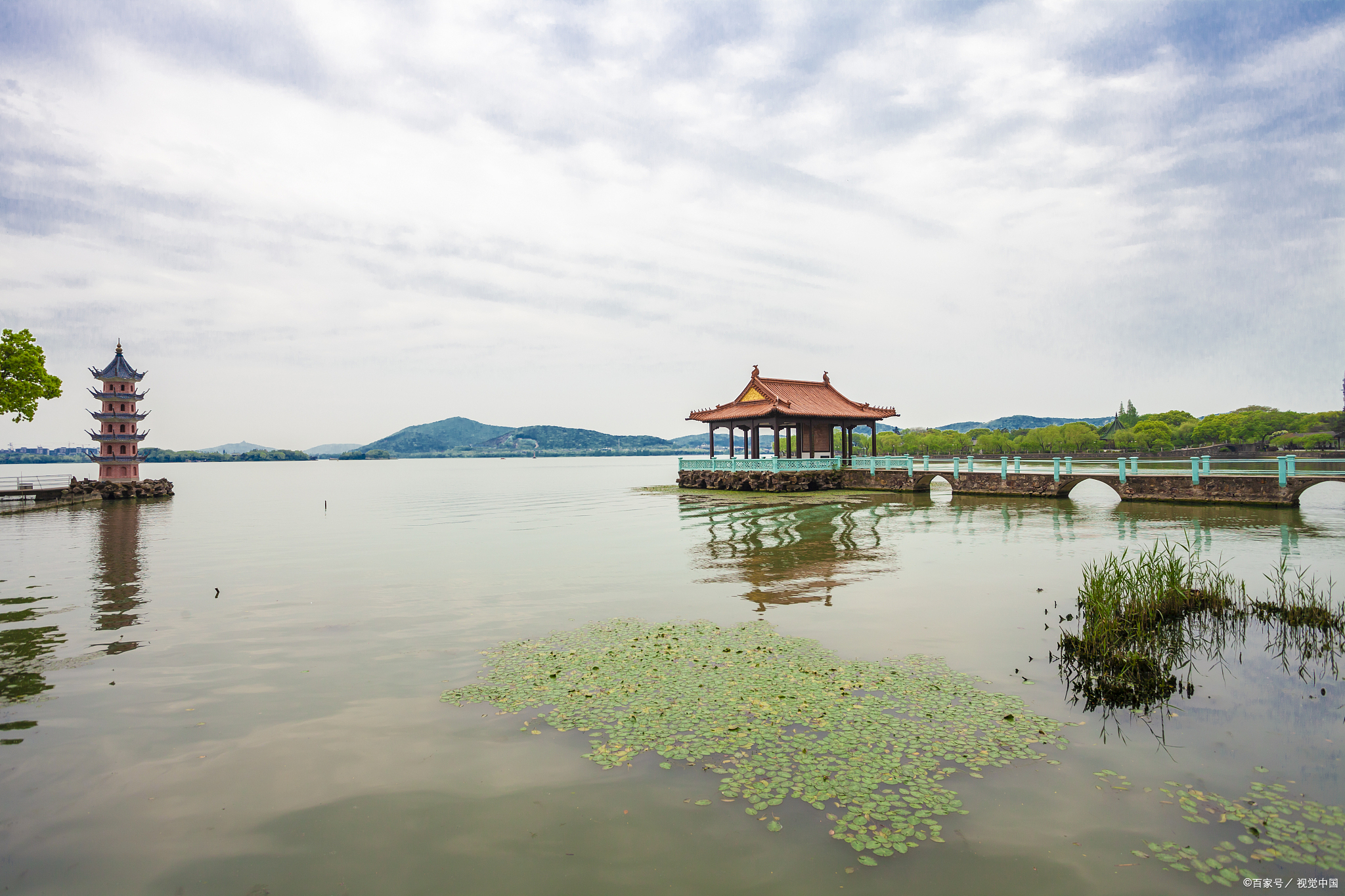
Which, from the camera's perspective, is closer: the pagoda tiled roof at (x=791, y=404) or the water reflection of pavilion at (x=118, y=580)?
the water reflection of pavilion at (x=118, y=580)

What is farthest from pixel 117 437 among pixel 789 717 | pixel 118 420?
pixel 789 717

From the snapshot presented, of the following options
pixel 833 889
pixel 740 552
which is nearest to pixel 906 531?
pixel 740 552

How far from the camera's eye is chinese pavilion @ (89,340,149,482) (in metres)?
43.8

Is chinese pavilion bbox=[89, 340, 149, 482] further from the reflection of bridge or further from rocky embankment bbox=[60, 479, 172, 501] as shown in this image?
the reflection of bridge

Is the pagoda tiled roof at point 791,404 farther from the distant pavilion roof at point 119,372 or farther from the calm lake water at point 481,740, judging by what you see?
the distant pavilion roof at point 119,372

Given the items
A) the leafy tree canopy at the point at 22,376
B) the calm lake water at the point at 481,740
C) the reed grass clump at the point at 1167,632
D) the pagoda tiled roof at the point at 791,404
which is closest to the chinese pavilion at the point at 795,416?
the pagoda tiled roof at the point at 791,404

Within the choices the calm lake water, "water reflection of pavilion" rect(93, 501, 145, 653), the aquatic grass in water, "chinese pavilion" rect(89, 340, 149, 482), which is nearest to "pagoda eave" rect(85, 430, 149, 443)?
"chinese pavilion" rect(89, 340, 149, 482)

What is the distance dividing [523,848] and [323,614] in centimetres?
837

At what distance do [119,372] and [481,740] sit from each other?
52.7 meters

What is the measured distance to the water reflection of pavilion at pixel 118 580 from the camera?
10.4 metres

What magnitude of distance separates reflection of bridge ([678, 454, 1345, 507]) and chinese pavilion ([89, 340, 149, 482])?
120ft

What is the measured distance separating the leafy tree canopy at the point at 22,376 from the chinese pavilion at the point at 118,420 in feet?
35.9

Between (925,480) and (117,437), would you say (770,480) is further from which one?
(117,437)

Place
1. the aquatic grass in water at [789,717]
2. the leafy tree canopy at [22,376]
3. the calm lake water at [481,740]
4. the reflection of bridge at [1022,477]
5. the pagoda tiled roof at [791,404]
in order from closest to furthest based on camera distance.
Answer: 1. the calm lake water at [481,740]
2. the aquatic grass in water at [789,717]
3. the reflection of bridge at [1022,477]
4. the leafy tree canopy at [22,376]
5. the pagoda tiled roof at [791,404]
